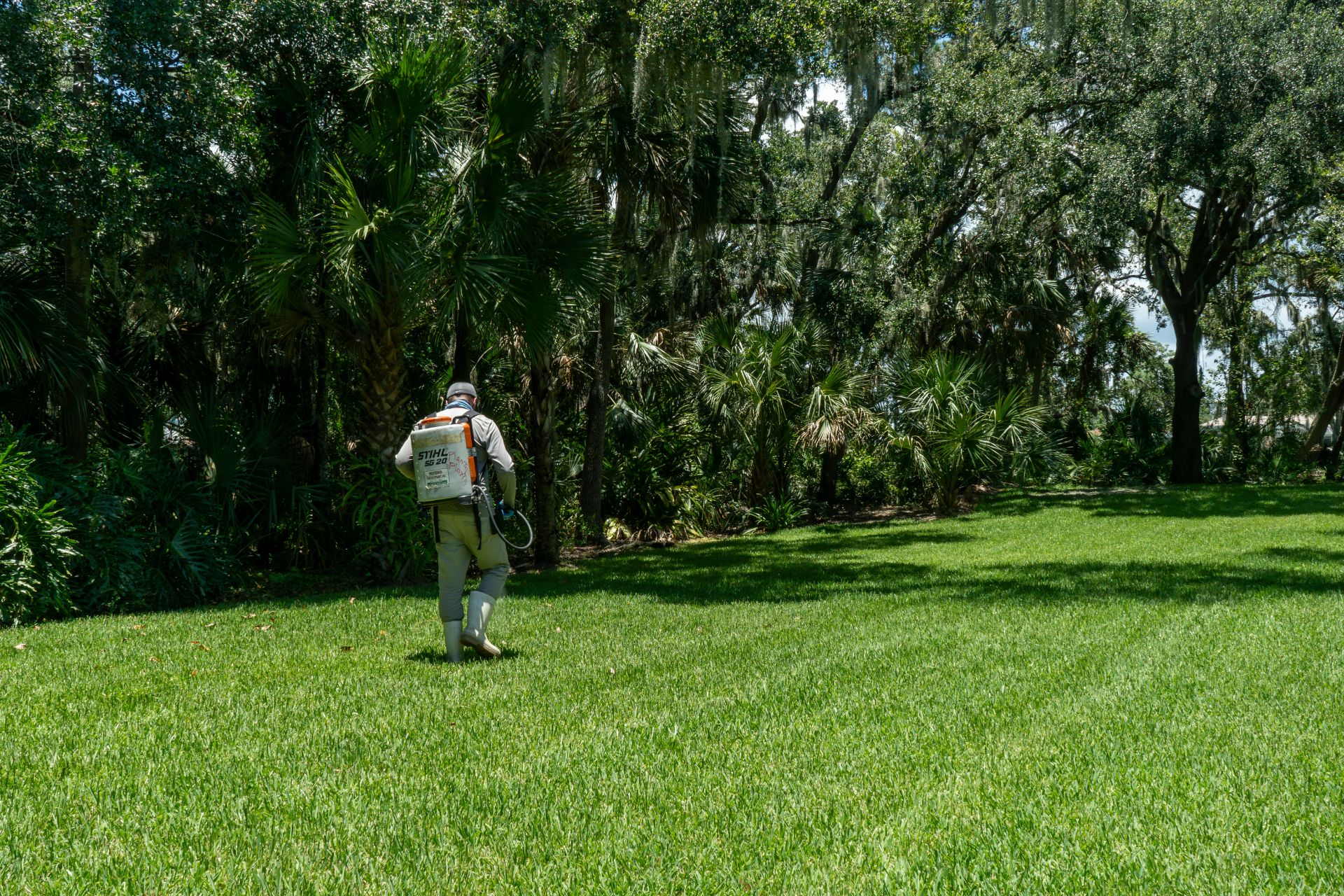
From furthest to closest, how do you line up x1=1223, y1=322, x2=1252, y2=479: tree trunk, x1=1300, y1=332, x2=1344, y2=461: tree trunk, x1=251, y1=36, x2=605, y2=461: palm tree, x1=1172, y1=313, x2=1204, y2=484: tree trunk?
x1=1223, y1=322, x2=1252, y2=479: tree trunk → x1=1300, y1=332, x2=1344, y2=461: tree trunk → x1=1172, y1=313, x2=1204, y2=484: tree trunk → x1=251, y1=36, x2=605, y2=461: palm tree

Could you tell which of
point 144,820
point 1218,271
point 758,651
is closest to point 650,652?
point 758,651

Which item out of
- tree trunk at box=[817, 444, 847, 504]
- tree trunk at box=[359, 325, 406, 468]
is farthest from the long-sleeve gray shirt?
tree trunk at box=[817, 444, 847, 504]

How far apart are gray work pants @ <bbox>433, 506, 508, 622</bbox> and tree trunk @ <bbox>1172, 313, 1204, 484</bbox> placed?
77.8 ft

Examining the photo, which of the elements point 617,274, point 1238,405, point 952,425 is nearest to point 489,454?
point 617,274

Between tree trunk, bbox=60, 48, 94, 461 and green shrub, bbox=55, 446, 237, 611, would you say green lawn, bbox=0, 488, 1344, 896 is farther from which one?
tree trunk, bbox=60, 48, 94, 461

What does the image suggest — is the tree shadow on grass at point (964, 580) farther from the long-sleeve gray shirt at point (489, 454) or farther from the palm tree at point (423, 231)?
the long-sleeve gray shirt at point (489, 454)

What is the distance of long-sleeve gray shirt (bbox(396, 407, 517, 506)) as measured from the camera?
21.6 ft

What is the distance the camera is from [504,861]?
3350 millimetres

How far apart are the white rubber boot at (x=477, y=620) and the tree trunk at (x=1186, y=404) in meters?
23.8

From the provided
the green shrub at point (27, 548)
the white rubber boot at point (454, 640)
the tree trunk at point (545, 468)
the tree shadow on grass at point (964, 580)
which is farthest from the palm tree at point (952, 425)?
the white rubber boot at point (454, 640)

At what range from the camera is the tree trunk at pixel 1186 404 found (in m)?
26.0

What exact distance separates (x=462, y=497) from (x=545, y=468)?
7683mm

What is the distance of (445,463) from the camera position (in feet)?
21.3

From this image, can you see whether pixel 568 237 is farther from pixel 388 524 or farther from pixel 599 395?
pixel 599 395
